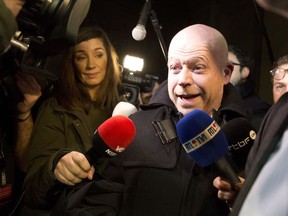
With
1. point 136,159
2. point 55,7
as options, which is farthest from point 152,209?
point 55,7

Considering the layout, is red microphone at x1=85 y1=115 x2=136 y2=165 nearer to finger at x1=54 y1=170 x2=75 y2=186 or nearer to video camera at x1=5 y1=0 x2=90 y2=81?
finger at x1=54 y1=170 x2=75 y2=186

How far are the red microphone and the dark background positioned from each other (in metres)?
3.00

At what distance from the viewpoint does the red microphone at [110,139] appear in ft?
3.68

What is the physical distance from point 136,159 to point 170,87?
0.33 meters

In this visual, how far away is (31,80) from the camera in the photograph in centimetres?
161

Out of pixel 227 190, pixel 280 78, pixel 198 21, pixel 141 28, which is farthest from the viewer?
pixel 198 21

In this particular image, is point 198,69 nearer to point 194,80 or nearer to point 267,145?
point 194,80

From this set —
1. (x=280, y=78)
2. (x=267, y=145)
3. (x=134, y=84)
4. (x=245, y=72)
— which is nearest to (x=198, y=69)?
(x=267, y=145)

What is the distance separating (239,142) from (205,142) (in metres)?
0.24

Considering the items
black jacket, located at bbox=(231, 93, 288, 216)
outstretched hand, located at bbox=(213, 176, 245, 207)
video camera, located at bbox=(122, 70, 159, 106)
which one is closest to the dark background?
video camera, located at bbox=(122, 70, 159, 106)

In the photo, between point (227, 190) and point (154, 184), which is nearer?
point (227, 190)

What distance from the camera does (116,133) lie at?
45.1 inches

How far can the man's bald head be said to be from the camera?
1429 millimetres

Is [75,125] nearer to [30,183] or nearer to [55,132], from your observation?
[55,132]
